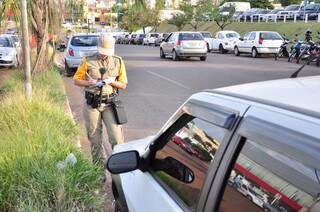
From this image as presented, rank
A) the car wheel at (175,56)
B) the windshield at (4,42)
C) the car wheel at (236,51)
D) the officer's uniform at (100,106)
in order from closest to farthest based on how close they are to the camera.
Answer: the officer's uniform at (100,106) < the windshield at (4,42) < the car wheel at (175,56) < the car wheel at (236,51)

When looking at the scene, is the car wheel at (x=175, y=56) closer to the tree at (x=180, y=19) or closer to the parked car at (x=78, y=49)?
the parked car at (x=78, y=49)

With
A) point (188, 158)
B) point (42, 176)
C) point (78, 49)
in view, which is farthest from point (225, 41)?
point (188, 158)

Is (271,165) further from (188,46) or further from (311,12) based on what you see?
(311,12)

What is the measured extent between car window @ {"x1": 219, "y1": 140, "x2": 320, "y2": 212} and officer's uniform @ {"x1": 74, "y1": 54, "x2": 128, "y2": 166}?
4021 mm

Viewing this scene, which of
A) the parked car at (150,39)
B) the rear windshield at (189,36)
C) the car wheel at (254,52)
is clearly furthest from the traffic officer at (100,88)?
the parked car at (150,39)

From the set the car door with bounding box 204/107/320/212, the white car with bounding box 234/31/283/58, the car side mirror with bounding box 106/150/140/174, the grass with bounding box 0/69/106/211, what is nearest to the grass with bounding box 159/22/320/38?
the white car with bounding box 234/31/283/58

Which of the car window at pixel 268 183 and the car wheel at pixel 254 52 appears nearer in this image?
the car window at pixel 268 183

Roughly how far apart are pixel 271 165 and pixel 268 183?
0.28 feet

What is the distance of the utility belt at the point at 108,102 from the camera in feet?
20.2

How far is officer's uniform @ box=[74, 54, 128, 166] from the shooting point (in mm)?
6164

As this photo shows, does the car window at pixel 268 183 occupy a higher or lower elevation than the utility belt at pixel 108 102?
higher

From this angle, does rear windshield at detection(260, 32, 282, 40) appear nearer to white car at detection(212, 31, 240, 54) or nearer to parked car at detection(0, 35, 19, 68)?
white car at detection(212, 31, 240, 54)

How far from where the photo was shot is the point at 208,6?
55062mm

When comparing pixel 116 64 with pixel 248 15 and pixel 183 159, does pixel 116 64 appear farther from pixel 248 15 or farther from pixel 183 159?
pixel 248 15
